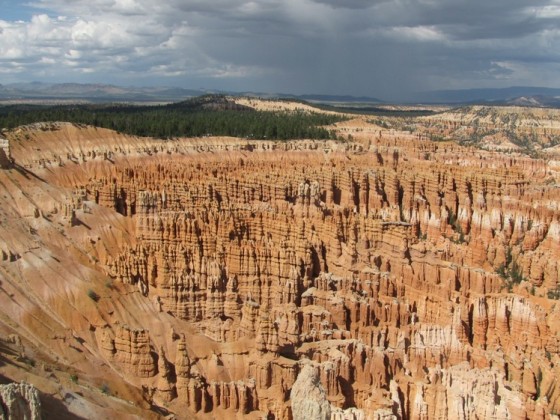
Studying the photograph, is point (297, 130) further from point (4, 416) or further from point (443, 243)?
point (4, 416)

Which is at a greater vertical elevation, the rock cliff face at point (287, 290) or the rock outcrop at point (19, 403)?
the rock outcrop at point (19, 403)

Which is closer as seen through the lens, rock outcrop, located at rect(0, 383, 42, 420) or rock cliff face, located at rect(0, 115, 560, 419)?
rock outcrop, located at rect(0, 383, 42, 420)

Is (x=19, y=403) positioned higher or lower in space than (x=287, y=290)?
higher

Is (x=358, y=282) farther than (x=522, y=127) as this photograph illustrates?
No

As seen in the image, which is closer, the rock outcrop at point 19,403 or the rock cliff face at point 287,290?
the rock outcrop at point 19,403

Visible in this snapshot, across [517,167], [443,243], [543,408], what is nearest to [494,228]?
[443,243]

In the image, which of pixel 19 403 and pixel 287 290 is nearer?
pixel 19 403

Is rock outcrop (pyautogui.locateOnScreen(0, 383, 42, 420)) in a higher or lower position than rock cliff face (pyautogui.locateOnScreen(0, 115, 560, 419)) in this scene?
higher

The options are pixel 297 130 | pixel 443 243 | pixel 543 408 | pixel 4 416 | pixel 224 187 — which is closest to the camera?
pixel 4 416
